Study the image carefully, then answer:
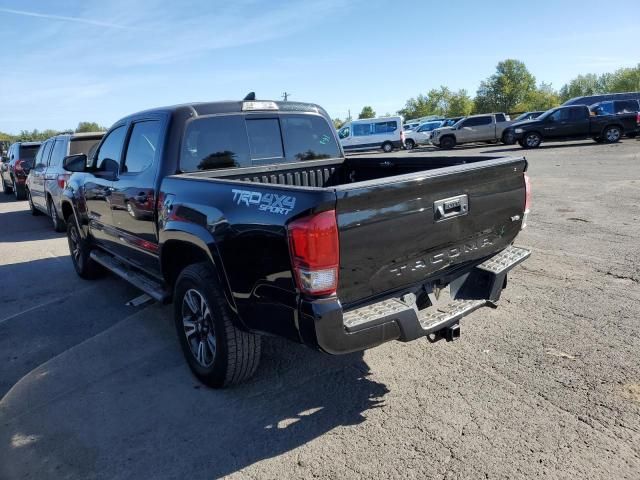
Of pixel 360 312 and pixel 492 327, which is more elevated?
pixel 360 312

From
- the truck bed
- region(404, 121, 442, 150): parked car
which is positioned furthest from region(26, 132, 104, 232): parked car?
region(404, 121, 442, 150): parked car

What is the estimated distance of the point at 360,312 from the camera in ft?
8.86

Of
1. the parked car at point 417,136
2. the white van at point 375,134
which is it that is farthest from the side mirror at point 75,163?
the parked car at point 417,136

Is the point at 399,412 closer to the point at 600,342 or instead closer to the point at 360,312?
the point at 360,312

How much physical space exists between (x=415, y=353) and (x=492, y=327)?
0.80 meters

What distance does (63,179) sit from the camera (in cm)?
869

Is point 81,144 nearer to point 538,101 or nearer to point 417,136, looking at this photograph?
point 417,136

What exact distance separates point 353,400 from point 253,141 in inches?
95.6

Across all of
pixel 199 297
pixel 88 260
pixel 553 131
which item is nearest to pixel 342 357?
pixel 199 297

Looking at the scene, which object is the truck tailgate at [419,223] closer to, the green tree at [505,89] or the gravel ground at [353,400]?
the gravel ground at [353,400]

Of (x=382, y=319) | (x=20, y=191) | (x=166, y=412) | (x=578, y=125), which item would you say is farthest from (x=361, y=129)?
(x=382, y=319)

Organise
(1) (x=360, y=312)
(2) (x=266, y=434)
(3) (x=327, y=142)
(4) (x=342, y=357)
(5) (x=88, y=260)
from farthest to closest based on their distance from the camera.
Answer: (5) (x=88, y=260) < (3) (x=327, y=142) < (4) (x=342, y=357) < (2) (x=266, y=434) < (1) (x=360, y=312)

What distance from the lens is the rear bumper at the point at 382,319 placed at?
8.30 ft

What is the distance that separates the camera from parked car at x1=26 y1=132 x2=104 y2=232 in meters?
9.21
